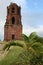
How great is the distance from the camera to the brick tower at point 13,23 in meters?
47.1

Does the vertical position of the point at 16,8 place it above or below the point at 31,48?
above

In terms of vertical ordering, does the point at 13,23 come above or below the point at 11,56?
above

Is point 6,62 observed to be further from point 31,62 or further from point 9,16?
point 9,16

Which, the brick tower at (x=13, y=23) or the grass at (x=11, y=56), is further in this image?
the brick tower at (x=13, y=23)

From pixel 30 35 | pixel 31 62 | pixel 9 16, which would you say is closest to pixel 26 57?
pixel 31 62

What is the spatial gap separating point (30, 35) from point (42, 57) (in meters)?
2.73

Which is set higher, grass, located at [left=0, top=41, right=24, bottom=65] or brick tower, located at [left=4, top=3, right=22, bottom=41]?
brick tower, located at [left=4, top=3, right=22, bottom=41]

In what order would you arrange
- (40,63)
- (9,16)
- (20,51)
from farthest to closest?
(9,16) → (20,51) → (40,63)

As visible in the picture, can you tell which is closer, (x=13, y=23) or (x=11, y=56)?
(x=11, y=56)

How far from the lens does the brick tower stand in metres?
47.1

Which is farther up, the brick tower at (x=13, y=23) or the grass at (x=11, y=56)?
the brick tower at (x=13, y=23)

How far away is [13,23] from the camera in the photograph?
47531 mm

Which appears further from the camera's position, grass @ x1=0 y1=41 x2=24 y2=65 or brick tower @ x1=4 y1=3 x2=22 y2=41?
brick tower @ x1=4 y1=3 x2=22 y2=41

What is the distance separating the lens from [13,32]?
48875 millimetres
